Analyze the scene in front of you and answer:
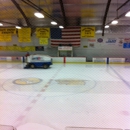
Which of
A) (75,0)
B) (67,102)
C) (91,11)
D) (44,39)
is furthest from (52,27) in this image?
(67,102)

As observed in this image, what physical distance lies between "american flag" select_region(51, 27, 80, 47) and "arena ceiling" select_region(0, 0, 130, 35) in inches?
22.2

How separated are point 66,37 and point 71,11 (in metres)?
3.44

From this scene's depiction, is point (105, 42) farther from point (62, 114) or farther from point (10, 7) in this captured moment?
point (62, 114)

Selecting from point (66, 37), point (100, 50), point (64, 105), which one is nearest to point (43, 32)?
point (66, 37)

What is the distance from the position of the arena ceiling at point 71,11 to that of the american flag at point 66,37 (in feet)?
1.85

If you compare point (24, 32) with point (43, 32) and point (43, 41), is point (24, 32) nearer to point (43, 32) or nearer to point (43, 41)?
point (43, 32)

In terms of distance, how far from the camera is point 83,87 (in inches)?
250

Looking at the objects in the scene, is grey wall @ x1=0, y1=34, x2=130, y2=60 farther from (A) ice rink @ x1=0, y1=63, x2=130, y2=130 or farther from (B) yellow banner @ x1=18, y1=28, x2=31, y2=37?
(A) ice rink @ x1=0, y1=63, x2=130, y2=130

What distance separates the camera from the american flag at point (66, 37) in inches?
501

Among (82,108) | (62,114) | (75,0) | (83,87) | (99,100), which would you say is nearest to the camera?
(62,114)

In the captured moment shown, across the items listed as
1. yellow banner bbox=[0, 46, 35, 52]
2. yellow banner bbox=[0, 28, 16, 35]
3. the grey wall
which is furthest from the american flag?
yellow banner bbox=[0, 28, 16, 35]

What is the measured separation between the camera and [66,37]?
1291cm

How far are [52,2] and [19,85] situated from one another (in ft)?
15.3

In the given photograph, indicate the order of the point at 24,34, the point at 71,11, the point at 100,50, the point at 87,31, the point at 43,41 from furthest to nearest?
the point at 100,50 → the point at 43,41 → the point at 24,34 → the point at 87,31 → the point at 71,11
